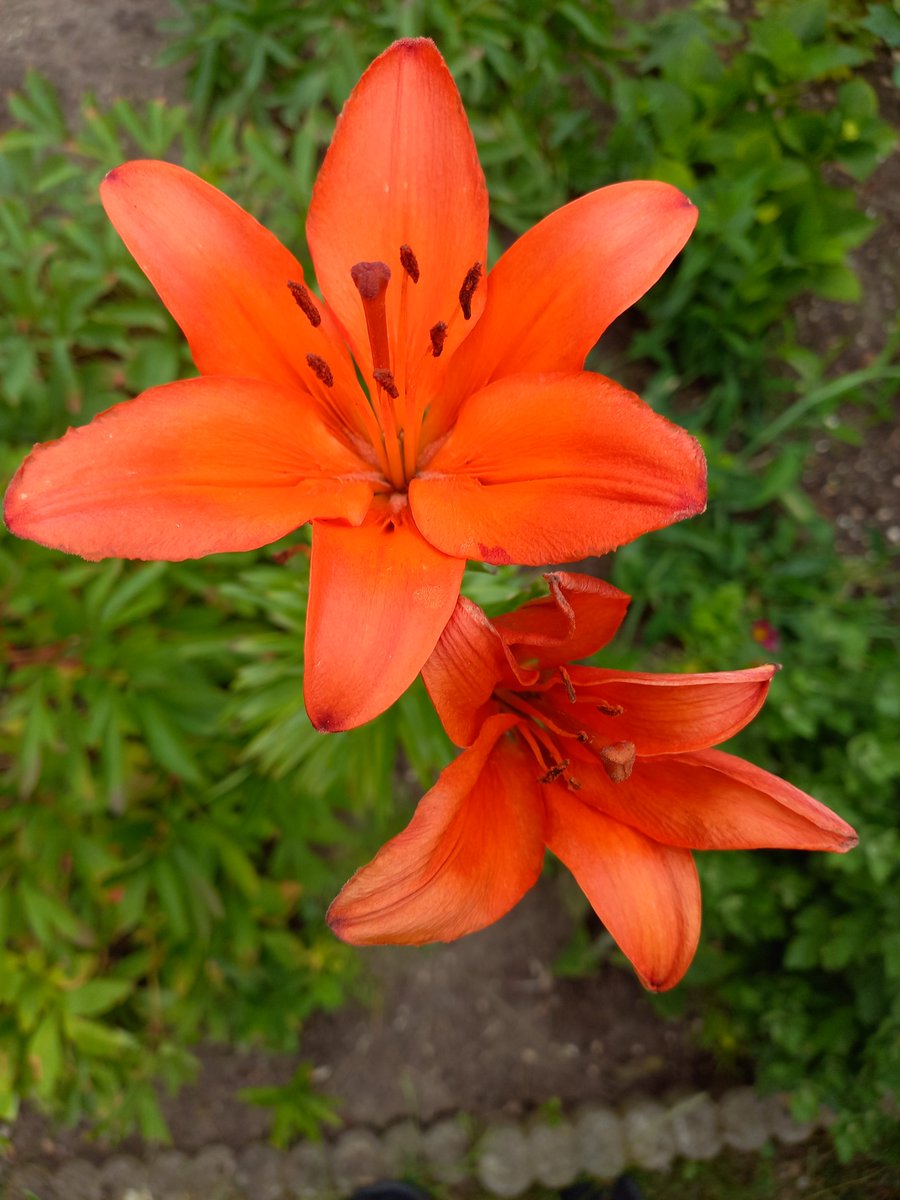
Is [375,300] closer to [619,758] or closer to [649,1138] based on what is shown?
[619,758]

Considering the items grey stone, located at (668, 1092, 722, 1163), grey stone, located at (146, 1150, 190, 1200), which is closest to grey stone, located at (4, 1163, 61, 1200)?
grey stone, located at (146, 1150, 190, 1200)

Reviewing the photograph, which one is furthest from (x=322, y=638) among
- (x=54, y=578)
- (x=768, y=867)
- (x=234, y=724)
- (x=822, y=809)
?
(x=768, y=867)

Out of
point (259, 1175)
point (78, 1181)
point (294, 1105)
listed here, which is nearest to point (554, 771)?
point (294, 1105)

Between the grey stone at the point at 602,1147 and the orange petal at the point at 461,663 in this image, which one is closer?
the orange petal at the point at 461,663

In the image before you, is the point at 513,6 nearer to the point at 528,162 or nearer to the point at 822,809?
the point at 528,162

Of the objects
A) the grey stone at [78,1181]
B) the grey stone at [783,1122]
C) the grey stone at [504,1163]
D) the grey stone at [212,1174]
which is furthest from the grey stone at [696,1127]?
the grey stone at [78,1181]

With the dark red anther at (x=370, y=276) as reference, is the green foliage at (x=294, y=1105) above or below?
below

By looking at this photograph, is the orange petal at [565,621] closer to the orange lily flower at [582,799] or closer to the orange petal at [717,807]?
the orange lily flower at [582,799]

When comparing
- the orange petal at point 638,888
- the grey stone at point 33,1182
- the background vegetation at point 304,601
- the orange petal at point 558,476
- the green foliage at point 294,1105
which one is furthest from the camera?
the grey stone at point 33,1182
